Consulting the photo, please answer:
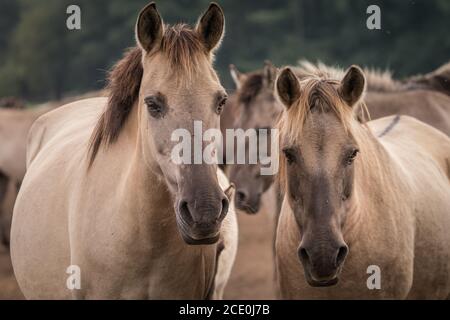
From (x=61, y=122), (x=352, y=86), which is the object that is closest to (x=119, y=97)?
(x=352, y=86)

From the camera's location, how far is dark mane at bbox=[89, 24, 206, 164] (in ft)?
12.6

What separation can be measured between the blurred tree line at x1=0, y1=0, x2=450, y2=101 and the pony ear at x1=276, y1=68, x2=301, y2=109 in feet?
60.5

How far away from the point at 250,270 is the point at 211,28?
5944mm

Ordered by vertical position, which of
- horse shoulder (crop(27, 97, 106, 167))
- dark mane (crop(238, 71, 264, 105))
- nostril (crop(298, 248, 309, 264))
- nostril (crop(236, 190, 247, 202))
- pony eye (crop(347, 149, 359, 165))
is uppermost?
dark mane (crop(238, 71, 264, 105))

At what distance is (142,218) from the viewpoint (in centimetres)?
396

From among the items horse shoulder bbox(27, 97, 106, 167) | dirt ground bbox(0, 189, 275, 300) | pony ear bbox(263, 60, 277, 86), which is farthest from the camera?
dirt ground bbox(0, 189, 275, 300)

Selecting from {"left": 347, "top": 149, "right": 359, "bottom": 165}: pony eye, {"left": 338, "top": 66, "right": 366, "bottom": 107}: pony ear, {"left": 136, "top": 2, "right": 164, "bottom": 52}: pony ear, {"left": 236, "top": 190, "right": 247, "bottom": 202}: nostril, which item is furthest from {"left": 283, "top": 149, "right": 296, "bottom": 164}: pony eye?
{"left": 236, "top": 190, "right": 247, "bottom": 202}: nostril

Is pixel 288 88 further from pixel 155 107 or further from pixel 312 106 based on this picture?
pixel 155 107

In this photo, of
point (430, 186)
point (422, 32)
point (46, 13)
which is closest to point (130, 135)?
point (430, 186)

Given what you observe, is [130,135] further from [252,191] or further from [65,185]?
[252,191]

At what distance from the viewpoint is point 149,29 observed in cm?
396

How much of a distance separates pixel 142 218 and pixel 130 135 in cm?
48

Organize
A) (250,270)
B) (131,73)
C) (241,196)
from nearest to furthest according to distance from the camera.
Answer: (131,73), (241,196), (250,270)

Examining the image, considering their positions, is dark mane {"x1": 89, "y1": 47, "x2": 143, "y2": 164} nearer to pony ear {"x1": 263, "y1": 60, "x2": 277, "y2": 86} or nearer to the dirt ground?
pony ear {"x1": 263, "y1": 60, "x2": 277, "y2": 86}
